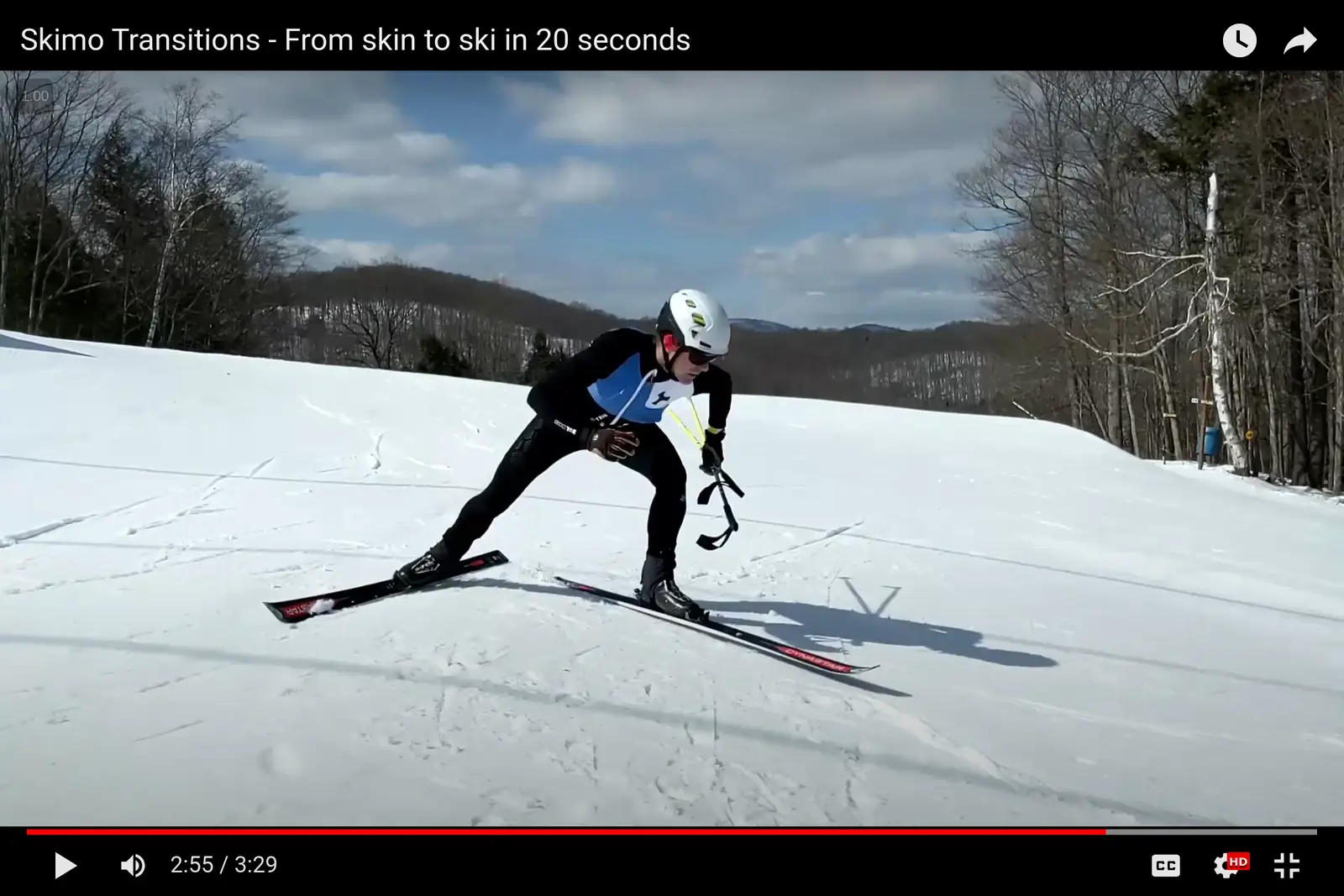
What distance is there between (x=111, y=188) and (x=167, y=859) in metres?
25.7

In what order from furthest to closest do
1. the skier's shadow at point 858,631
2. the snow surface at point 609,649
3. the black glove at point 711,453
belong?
1. the black glove at point 711,453
2. the skier's shadow at point 858,631
3. the snow surface at point 609,649

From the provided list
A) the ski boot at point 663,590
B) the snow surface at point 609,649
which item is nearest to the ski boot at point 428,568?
the snow surface at point 609,649

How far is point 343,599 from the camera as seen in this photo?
369 cm

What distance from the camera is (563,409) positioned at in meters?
3.75

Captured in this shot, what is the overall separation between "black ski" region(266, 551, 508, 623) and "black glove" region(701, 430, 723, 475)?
4.72 ft

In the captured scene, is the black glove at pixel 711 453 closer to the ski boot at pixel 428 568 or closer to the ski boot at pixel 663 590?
the ski boot at pixel 663 590

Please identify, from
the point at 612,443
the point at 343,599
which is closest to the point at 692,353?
the point at 612,443

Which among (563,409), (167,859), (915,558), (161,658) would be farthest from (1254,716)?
(161,658)

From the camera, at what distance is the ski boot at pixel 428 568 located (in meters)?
3.96

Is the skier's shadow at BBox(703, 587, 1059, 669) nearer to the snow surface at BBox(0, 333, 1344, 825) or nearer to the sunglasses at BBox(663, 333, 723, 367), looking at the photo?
the snow surface at BBox(0, 333, 1344, 825)
